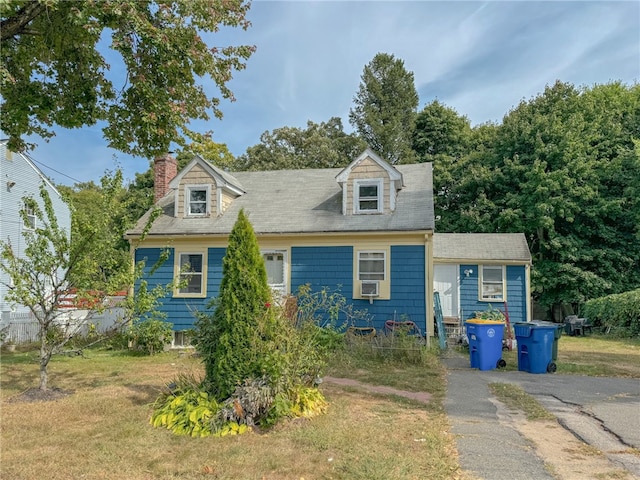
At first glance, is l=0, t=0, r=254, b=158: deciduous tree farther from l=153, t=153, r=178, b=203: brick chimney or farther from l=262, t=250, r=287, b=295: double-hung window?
l=153, t=153, r=178, b=203: brick chimney

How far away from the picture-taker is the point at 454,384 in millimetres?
8508

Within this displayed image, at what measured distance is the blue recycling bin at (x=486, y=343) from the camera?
1012 cm

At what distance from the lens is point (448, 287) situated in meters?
17.5

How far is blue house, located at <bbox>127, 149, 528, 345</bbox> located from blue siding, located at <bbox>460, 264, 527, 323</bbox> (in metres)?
4.72

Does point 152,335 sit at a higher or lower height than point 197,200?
lower

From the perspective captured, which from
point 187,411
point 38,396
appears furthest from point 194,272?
point 187,411

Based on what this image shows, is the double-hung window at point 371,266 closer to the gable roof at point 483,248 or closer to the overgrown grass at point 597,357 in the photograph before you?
the overgrown grass at point 597,357

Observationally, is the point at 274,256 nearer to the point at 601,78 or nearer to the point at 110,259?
the point at 110,259

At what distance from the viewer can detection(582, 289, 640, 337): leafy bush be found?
16906 millimetres

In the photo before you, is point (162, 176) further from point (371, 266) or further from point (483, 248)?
point (483, 248)

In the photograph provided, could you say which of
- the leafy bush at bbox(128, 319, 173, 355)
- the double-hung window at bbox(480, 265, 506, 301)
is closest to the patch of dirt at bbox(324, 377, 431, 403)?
the leafy bush at bbox(128, 319, 173, 355)

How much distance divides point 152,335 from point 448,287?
35.9 ft

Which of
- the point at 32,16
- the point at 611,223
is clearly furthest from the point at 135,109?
the point at 611,223

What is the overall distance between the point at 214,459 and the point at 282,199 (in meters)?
11.3
